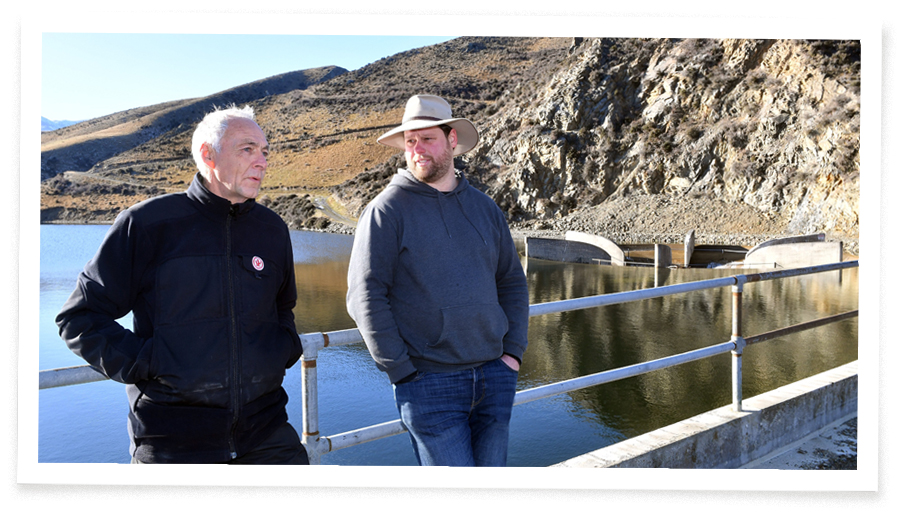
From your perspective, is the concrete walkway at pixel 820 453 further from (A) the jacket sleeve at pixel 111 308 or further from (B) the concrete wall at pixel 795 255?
(B) the concrete wall at pixel 795 255

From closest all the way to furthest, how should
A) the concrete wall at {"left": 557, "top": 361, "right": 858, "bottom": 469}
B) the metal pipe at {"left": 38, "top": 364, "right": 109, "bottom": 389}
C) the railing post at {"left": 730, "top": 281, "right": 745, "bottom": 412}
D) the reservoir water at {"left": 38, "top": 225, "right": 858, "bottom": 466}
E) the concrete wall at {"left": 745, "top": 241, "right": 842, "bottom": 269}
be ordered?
the metal pipe at {"left": 38, "top": 364, "right": 109, "bottom": 389} → the concrete wall at {"left": 557, "top": 361, "right": 858, "bottom": 469} → the railing post at {"left": 730, "top": 281, "right": 745, "bottom": 412} → the reservoir water at {"left": 38, "top": 225, "right": 858, "bottom": 466} → the concrete wall at {"left": 745, "top": 241, "right": 842, "bottom": 269}

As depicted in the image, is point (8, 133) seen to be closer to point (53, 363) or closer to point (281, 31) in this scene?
point (281, 31)

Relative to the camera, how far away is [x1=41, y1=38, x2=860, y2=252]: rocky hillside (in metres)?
28.7

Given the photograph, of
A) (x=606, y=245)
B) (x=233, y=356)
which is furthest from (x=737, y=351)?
(x=606, y=245)

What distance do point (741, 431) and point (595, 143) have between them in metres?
39.3

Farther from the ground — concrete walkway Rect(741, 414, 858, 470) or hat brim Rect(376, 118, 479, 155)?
hat brim Rect(376, 118, 479, 155)

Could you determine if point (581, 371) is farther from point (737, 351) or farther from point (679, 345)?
point (737, 351)

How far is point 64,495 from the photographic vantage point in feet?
8.41

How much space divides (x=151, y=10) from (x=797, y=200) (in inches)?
1223

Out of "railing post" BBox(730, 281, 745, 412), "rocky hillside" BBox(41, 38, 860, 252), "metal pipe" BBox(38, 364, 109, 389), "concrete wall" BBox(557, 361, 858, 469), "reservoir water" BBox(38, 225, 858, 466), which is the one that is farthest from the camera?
"rocky hillside" BBox(41, 38, 860, 252)

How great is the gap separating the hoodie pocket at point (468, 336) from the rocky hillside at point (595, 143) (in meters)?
23.3

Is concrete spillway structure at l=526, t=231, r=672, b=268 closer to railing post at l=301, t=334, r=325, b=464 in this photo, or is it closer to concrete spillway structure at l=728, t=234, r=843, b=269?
concrete spillway structure at l=728, t=234, r=843, b=269

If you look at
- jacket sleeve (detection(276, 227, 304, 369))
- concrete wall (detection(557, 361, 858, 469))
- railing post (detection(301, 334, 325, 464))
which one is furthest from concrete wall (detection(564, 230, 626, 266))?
jacket sleeve (detection(276, 227, 304, 369))

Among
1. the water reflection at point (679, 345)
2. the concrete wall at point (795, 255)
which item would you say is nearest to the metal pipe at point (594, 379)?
the water reflection at point (679, 345)
